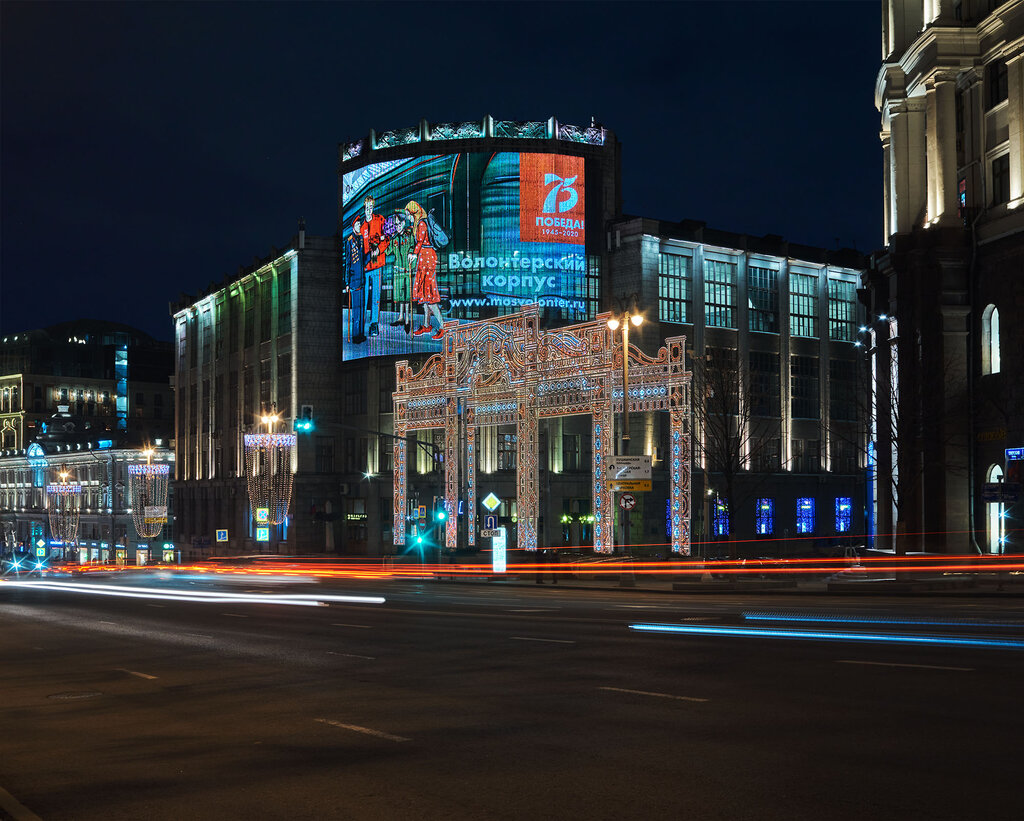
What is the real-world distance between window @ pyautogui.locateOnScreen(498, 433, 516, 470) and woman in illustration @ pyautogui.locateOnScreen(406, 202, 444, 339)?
8749 mm

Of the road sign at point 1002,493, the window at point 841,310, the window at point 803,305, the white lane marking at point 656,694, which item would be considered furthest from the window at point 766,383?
the white lane marking at point 656,694

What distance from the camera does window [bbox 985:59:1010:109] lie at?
49.0m

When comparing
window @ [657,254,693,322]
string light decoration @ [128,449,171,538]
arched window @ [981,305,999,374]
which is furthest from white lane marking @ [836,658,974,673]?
string light decoration @ [128,449,171,538]

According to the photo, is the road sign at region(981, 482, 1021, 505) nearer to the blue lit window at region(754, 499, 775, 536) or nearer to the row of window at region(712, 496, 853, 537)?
the row of window at region(712, 496, 853, 537)

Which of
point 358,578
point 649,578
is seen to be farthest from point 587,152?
point 649,578

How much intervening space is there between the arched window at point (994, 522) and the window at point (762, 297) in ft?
136

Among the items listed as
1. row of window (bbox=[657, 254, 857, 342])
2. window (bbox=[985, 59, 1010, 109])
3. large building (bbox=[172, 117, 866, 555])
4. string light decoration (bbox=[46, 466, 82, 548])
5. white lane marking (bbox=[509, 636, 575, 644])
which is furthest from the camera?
string light decoration (bbox=[46, 466, 82, 548])

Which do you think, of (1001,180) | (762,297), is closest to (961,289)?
(1001,180)

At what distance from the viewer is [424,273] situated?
279 ft

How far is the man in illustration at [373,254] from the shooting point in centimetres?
8725

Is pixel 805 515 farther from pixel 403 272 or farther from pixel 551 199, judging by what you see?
pixel 403 272

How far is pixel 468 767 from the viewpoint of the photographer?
10.7 m

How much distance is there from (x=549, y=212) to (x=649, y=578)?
4332 cm

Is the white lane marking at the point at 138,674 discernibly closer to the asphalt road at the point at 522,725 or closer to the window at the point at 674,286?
the asphalt road at the point at 522,725
